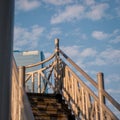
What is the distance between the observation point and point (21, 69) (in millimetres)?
4270

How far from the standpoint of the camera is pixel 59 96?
6.73 m

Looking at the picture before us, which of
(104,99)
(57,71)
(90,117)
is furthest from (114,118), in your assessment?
(57,71)

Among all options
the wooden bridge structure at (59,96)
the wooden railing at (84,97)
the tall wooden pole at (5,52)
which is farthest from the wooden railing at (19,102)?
the tall wooden pole at (5,52)

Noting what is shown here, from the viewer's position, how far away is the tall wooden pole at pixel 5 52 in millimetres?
610

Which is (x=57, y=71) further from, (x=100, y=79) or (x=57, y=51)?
(x=100, y=79)

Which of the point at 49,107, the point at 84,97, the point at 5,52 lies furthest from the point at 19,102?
the point at 5,52

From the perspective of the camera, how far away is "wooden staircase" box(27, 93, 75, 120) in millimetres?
5652

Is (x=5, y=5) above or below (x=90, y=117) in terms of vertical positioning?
above

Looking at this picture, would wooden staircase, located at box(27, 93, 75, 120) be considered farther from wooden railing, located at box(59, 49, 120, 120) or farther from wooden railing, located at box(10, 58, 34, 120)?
wooden railing, located at box(10, 58, 34, 120)

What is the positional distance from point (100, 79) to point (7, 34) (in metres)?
4.01

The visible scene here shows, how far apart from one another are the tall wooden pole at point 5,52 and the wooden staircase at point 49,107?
493 cm

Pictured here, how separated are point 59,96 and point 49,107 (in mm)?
728

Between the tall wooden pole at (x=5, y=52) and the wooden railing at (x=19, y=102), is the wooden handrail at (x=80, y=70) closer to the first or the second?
the wooden railing at (x=19, y=102)

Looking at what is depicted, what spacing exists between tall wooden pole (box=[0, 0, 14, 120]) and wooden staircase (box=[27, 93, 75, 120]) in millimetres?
4931
